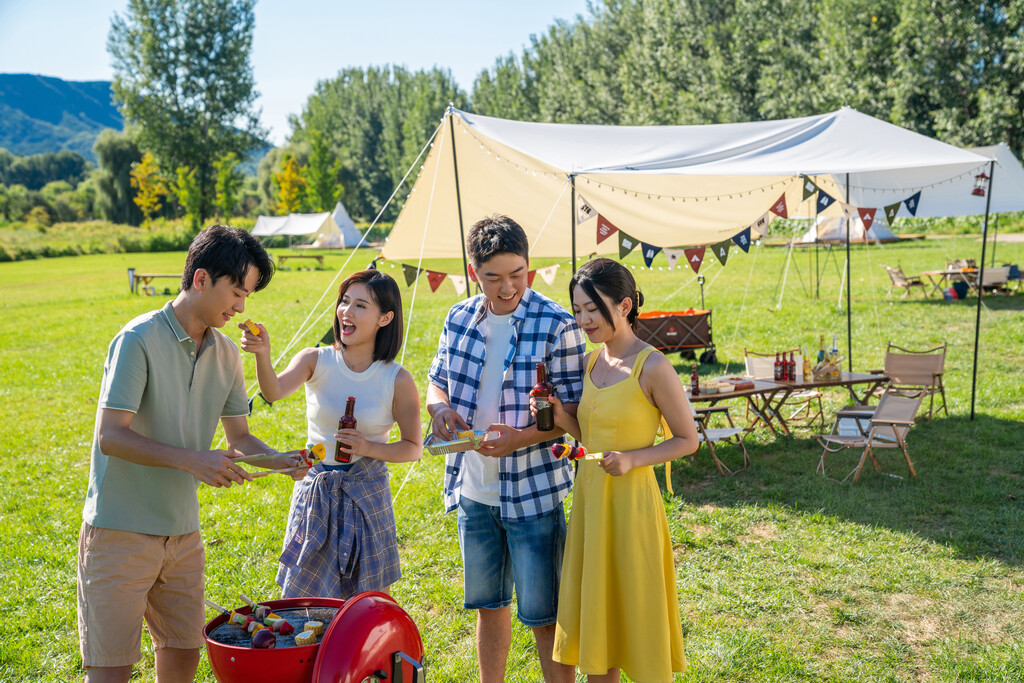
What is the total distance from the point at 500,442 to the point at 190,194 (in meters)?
51.5

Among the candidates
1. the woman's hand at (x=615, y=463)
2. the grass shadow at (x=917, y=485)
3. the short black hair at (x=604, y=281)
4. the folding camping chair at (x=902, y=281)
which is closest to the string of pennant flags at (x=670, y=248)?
the grass shadow at (x=917, y=485)

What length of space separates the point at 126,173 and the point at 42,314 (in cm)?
5100

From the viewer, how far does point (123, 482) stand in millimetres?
2455

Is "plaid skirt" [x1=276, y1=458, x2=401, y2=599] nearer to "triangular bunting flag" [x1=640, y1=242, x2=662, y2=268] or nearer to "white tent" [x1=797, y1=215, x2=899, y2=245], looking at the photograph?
"triangular bunting flag" [x1=640, y1=242, x2=662, y2=268]

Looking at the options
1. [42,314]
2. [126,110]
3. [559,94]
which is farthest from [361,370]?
[126,110]

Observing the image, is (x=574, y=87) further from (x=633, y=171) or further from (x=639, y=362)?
(x=639, y=362)

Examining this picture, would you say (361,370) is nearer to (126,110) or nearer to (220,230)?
(220,230)

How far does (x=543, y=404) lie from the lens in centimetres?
273

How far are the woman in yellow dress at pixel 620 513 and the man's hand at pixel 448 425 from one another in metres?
0.37

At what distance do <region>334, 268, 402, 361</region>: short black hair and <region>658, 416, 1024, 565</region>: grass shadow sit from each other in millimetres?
3961

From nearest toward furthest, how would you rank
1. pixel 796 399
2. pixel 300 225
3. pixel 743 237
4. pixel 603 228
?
pixel 603 228 < pixel 743 237 < pixel 796 399 < pixel 300 225

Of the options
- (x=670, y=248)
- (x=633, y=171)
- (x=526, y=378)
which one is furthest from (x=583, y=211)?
(x=526, y=378)

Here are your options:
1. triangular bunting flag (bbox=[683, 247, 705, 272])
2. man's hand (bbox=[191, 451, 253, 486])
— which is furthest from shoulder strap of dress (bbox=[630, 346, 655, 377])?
triangular bunting flag (bbox=[683, 247, 705, 272])

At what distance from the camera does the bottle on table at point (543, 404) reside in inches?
108
